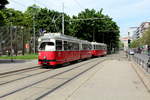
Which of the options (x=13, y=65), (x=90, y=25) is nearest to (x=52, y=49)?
(x=13, y=65)

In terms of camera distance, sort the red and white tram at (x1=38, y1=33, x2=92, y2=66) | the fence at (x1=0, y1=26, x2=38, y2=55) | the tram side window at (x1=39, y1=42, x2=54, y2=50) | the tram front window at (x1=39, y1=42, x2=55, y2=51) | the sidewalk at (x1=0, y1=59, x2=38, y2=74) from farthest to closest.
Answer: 1. the fence at (x1=0, y1=26, x2=38, y2=55)
2. the tram side window at (x1=39, y1=42, x2=54, y2=50)
3. the tram front window at (x1=39, y1=42, x2=55, y2=51)
4. the red and white tram at (x1=38, y1=33, x2=92, y2=66)
5. the sidewalk at (x1=0, y1=59, x2=38, y2=74)

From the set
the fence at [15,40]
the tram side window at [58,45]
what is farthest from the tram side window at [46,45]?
the fence at [15,40]

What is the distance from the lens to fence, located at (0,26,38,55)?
48.0 metres

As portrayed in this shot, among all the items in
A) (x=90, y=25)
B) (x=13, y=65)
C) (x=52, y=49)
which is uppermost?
(x=90, y=25)

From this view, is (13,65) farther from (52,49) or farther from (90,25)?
(90,25)

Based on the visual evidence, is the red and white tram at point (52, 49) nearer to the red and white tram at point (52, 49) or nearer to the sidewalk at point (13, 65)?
the red and white tram at point (52, 49)

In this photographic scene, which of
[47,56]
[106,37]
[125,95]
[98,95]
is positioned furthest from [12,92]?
[106,37]

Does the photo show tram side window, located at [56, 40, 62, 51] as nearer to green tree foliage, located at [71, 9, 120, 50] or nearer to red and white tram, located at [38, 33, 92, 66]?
red and white tram, located at [38, 33, 92, 66]

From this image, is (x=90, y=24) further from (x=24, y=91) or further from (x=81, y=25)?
(x=24, y=91)

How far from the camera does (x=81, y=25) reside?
5800cm

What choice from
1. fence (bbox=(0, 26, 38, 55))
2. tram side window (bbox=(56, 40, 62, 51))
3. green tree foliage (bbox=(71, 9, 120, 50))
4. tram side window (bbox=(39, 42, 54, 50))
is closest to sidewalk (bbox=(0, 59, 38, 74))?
tram side window (bbox=(39, 42, 54, 50))

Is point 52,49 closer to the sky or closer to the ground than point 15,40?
closer to the ground

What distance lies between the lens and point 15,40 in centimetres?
5050

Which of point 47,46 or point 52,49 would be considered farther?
point 47,46
